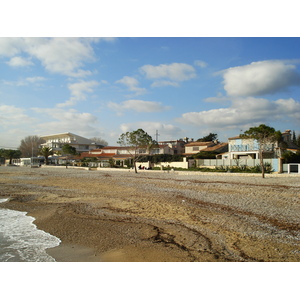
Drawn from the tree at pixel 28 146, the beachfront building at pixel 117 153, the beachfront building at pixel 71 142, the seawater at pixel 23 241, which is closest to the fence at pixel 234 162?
the beachfront building at pixel 117 153

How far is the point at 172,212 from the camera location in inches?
399

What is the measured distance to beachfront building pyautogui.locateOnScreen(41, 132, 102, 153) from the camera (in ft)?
325

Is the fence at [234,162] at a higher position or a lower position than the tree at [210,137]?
lower

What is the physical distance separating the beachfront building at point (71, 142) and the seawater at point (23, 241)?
88731 mm

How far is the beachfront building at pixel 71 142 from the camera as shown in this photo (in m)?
99.2

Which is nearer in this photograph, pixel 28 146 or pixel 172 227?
pixel 172 227

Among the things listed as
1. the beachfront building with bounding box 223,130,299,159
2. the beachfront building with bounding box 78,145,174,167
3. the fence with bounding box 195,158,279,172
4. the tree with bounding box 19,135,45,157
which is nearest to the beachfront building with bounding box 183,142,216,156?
the beachfront building with bounding box 78,145,174,167

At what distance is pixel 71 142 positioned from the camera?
342 ft

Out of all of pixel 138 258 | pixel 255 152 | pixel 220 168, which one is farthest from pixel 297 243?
pixel 255 152

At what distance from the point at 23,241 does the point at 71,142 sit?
101 m

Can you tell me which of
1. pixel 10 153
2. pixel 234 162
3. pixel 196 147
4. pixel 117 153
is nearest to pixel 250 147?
pixel 234 162

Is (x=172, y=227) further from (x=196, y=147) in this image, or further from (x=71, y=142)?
(x=71, y=142)

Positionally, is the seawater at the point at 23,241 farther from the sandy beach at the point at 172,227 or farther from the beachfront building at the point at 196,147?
the beachfront building at the point at 196,147

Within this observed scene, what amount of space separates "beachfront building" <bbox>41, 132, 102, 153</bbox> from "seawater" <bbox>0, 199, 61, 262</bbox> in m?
88.7
